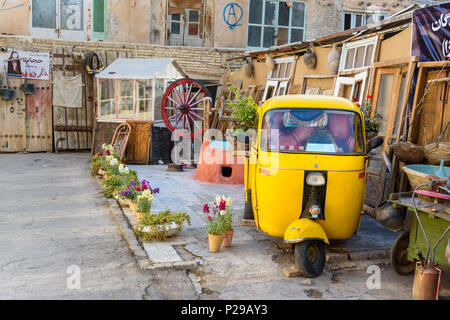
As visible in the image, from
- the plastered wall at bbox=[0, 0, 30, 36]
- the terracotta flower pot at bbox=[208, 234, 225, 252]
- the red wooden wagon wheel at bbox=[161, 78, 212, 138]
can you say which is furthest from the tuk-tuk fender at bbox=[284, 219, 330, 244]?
the plastered wall at bbox=[0, 0, 30, 36]

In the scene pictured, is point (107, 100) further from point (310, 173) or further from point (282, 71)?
point (310, 173)

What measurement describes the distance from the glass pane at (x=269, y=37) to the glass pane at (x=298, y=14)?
0.92 m

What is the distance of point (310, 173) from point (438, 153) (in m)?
1.88

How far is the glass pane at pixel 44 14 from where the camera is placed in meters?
15.8

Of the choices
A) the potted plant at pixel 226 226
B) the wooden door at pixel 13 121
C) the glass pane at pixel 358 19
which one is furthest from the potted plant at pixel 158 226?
the glass pane at pixel 358 19

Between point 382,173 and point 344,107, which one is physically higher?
point 344,107

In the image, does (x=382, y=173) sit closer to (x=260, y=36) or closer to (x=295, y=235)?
(x=295, y=235)

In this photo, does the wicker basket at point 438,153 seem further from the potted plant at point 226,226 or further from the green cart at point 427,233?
the potted plant at point 226,226

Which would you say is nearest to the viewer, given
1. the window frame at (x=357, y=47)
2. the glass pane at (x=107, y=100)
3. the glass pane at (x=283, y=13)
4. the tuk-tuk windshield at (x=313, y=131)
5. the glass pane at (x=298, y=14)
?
the tuk-tuk windshield at (x=313, y=131)

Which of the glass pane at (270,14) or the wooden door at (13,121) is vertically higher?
the glass pane at (270,14)

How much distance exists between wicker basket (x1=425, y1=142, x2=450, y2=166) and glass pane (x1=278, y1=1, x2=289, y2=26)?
41.5 feet
